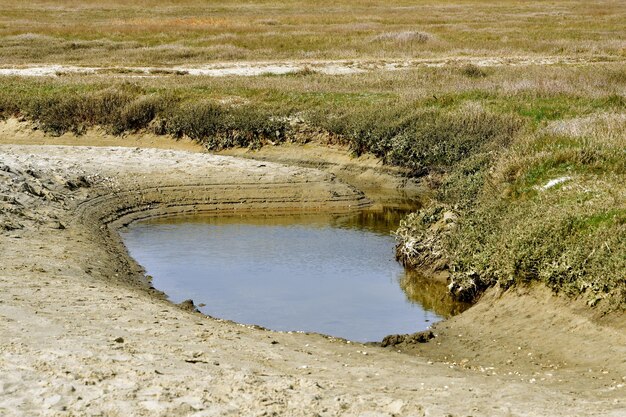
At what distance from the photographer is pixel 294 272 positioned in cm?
1886

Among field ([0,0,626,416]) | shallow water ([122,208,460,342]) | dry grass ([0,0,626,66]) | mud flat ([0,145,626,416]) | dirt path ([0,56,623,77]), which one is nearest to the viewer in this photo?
mud flat ([0,145,626,416])

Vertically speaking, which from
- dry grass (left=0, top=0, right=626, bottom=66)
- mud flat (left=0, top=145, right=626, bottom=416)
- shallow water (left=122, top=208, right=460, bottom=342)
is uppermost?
dry grass (left=0, top=0, right=626, bottom=66)

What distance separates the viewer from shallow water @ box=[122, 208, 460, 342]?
1593 cm

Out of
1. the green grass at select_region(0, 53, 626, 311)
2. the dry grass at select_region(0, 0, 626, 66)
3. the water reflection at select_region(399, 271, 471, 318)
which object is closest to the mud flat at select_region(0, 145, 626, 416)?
the green grass at select_region(0, 53, 626, 311)

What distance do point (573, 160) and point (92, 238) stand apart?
9.17 metres

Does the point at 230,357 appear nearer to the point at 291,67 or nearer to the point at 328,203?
the point at 328,203

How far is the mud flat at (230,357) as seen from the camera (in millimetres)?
9336

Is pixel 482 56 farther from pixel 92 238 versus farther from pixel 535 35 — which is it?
pixel 92 238

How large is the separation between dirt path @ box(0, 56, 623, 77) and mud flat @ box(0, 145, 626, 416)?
82.3 feet

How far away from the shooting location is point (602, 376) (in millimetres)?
11164

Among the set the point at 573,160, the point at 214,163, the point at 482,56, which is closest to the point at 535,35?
the point at 482,56

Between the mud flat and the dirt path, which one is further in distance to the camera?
the dirt path

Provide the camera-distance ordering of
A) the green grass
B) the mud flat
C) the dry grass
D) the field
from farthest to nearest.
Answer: the dry grass
the green grass
the field
the mud flat

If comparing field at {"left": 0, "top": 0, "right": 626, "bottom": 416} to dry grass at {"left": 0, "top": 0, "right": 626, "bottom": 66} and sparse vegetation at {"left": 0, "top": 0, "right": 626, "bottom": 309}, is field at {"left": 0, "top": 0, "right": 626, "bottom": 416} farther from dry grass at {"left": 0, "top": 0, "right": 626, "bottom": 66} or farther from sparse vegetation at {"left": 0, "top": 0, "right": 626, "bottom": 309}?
A: dry grass at {"left": 0, "top": 0, "right": 626, "bottom": 66}
